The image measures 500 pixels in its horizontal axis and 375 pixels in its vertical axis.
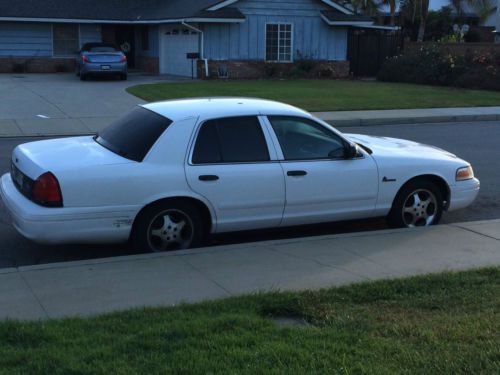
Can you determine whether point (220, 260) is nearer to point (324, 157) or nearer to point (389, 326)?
point (324, 157)

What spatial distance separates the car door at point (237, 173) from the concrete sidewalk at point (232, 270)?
309 millimetres

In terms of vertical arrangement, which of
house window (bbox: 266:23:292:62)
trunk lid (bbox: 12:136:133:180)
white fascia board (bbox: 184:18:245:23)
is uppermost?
white fascia board (bbox: 184:18:245:23)

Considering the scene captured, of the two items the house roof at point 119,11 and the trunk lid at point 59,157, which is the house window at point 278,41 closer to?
the house roof at point 119,11

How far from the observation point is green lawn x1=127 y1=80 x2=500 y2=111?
20250mm

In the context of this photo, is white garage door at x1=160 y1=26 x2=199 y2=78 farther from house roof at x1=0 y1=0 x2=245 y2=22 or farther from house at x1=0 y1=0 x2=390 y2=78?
house roof at x1=0 y1=0 x2=245 y2=22

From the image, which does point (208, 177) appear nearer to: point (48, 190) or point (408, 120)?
point (48, 190)

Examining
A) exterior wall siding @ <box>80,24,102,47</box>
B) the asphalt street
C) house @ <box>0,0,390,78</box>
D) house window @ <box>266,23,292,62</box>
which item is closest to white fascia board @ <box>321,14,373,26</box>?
house @ <box>0,0,390,78</box>

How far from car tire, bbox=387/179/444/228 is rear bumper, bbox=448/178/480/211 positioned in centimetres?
13

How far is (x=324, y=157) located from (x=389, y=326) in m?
2.87

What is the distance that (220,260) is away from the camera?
5922 mm

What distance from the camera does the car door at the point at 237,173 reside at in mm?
6305

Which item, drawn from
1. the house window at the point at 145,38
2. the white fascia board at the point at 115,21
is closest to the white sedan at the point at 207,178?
the white fascia board at the point at 115,21

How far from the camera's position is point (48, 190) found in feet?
19.2

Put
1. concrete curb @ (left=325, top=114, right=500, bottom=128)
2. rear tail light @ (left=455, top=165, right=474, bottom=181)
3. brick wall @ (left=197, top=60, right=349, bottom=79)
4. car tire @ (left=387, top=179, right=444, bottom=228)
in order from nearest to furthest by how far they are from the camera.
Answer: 1. car tire @ (left=387, top=179, right=444, bottom=228)
2. rear tail light @ (left=455, top=165, right=474, bottom=181)
3. concrete curb @ (left=325, top=114, right=500, bottom=128)
4. brick wall @ (left=197, top=60, right=349, bottom=79)
